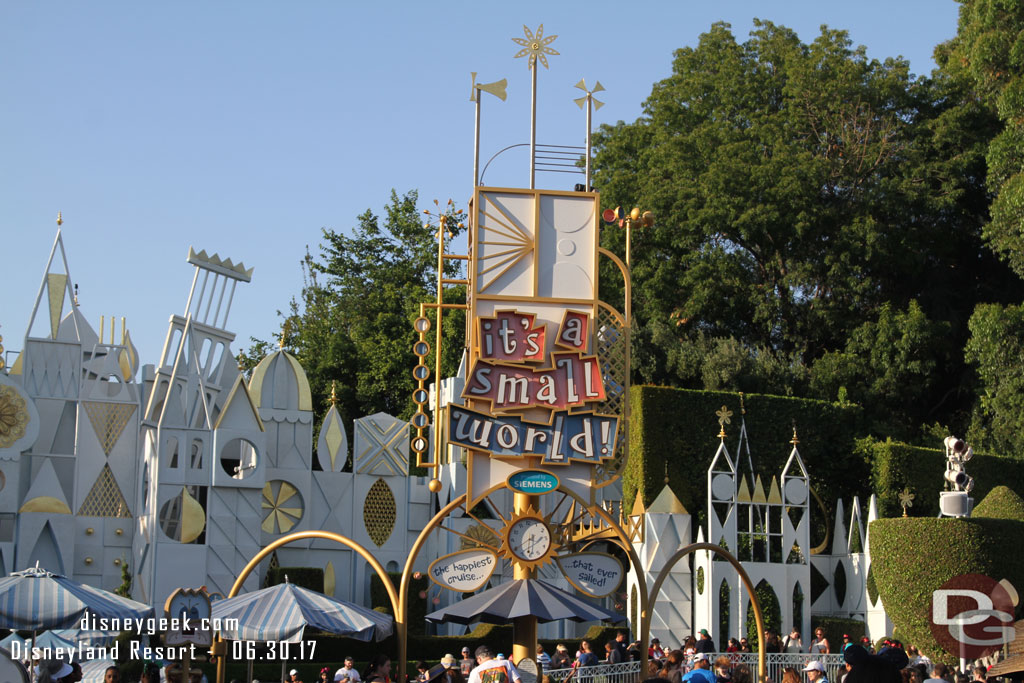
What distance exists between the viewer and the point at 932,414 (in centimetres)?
3872

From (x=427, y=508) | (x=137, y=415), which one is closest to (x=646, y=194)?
(x=427, y=508)

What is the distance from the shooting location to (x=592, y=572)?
663 inches

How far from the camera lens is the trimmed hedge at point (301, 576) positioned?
2481 centimetres

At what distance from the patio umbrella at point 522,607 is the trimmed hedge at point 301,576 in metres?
9.58

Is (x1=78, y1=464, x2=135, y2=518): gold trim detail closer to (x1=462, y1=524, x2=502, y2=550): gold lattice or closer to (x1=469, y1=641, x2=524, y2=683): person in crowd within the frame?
(x1=462, y1=524, x2=502, y2=550): gold lattice

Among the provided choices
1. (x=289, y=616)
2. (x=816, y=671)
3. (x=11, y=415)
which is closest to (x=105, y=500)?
(x=11, y=415)

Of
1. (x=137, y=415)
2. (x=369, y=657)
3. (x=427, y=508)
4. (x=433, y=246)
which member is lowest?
(x=369, y=657)

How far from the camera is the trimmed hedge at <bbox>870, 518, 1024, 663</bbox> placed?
20703mm

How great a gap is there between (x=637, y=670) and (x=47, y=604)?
7.52m

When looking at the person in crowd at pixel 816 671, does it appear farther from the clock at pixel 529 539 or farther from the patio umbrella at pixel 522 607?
the clock at pixel 529 539

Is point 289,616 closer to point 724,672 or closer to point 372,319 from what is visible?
point 724,672

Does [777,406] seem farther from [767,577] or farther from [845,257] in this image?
[845,257]

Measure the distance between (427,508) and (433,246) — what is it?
1778 cm

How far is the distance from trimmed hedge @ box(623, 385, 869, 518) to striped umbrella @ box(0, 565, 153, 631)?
15.8 metres
